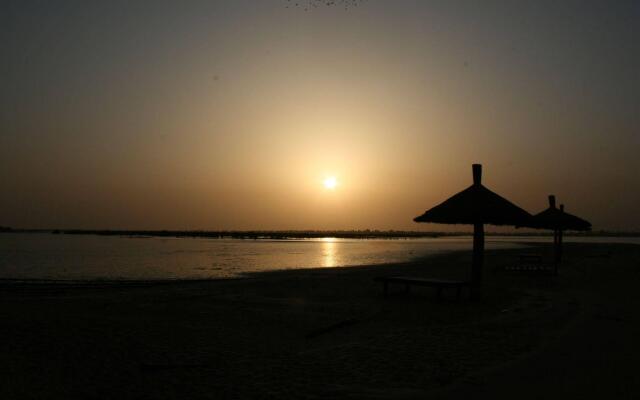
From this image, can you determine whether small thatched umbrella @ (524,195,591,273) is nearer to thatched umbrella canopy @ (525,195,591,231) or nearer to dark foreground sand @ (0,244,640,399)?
thatched umbrella canopy @ (525,195,591,231)

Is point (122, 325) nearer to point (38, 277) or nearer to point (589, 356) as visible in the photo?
point (589, 356)

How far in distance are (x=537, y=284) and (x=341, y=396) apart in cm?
1272

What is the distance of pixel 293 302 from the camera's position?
13.1 metres

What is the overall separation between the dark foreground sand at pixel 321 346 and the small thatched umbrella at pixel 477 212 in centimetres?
142

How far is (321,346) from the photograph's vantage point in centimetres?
826

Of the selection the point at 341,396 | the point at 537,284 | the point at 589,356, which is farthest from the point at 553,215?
the point at 341,396

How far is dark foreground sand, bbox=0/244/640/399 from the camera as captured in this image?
19.7 ft

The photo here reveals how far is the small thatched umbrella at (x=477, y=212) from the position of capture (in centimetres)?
1257

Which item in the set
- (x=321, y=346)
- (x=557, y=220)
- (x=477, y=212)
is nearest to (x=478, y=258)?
(x=477, y=212)

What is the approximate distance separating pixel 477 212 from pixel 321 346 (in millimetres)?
6011

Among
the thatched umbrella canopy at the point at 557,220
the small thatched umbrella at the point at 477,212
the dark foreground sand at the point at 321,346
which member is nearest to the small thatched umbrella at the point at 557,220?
the thatched umbrella canopy at the point at 557,220

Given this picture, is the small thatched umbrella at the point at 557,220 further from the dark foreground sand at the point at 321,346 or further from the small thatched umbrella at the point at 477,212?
the small thatched umbrella at the point at 477,212

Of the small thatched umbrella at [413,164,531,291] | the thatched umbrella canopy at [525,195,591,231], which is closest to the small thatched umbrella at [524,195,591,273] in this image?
the thatched umbrella canopy at [525,195,591,231]

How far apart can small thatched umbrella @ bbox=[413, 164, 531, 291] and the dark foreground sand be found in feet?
4.66
